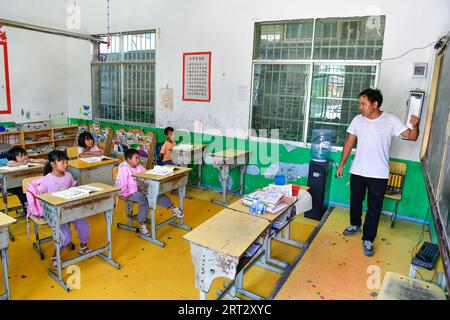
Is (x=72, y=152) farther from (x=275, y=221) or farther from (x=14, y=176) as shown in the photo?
(x=275, y=221)

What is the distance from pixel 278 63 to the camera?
476cm

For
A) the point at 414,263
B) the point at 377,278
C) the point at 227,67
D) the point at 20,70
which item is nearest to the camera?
the point at 414,263

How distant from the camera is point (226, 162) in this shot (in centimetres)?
464

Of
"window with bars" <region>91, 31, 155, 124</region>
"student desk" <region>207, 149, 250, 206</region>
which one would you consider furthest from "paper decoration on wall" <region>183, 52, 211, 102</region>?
"student desk" <region>207, 149, 250, 206</region>

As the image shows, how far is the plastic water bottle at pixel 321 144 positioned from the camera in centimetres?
450

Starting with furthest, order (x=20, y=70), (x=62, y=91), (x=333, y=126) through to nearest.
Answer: (x=62, y=91)
(x=20, y=70)
(x=333, y=126)

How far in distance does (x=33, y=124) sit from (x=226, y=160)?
3967 millimetres

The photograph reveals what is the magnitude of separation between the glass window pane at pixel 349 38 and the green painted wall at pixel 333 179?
1286mm

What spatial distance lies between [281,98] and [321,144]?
2.94 feet

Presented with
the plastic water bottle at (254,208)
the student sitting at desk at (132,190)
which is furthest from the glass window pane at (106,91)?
the plastic water bottle at (254,208)

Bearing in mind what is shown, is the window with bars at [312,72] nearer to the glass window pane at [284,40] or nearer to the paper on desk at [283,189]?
the glass window pane at [284,40]

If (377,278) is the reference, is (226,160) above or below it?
above

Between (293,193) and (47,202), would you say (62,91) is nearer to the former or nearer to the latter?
(47,202)
